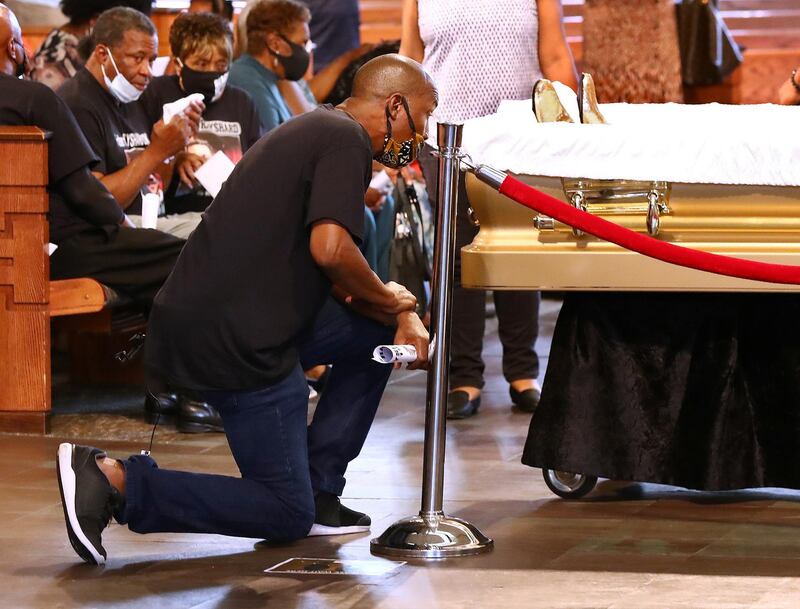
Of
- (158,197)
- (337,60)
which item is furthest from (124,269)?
(337,60)

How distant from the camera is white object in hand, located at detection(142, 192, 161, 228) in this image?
493 centimetres

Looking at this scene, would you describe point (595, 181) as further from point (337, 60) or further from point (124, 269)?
point (337, 60)

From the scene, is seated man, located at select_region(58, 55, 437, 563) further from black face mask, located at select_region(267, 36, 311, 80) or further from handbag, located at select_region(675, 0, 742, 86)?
handbag, located at select_region(675, 0, 742, 86)

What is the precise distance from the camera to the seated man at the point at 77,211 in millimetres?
4574

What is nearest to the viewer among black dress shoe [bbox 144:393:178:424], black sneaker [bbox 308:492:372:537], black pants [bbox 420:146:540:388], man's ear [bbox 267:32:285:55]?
black sneaker [bbox 308:492:372:537]

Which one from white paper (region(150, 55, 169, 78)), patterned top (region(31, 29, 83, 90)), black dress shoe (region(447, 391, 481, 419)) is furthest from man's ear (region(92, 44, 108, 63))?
black dress shoe (region(447, 391, 481, 419))

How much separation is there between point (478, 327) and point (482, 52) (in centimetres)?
94

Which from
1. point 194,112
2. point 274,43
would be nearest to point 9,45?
point 194,112

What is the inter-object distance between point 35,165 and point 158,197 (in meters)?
0.56

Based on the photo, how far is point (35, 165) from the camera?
14.9 ft

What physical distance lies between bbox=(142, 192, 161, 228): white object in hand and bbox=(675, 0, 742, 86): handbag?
4720mm

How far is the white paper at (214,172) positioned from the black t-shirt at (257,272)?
2.05 metres

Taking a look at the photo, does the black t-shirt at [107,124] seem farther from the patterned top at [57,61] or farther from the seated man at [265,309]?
the seated man at [265,309]

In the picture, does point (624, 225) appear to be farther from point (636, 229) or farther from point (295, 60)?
point (295, 60)
